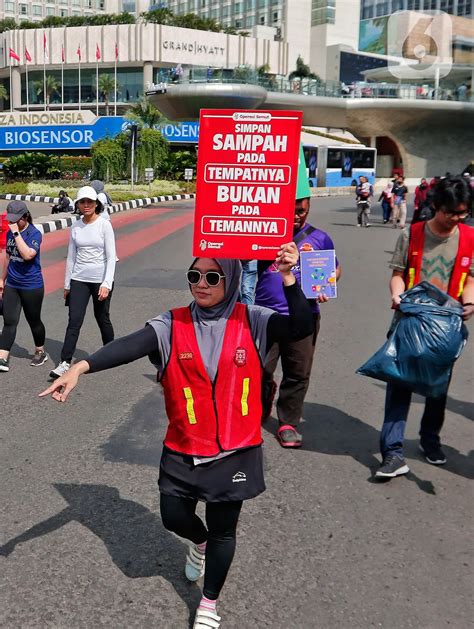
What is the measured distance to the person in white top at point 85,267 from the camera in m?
6.88

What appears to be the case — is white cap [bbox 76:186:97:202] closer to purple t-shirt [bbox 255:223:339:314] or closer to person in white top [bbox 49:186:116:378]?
person in white top [bbox 49:186:116:378]

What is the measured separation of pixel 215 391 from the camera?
2.86m

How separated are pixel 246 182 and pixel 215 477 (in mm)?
1152

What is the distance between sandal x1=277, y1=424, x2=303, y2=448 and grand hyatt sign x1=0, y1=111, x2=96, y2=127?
51576 millimetres

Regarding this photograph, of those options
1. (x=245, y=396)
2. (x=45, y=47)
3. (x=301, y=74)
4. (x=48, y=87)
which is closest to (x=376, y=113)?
(x=301, y=74)

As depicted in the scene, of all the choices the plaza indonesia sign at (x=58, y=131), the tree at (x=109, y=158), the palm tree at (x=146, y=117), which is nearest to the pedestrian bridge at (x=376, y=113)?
the palm tree at (x=146, y=117)

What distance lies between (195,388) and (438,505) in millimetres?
2057

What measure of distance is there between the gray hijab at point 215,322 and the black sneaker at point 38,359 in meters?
4.74

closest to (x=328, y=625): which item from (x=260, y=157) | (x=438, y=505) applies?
(x=438, y=505)

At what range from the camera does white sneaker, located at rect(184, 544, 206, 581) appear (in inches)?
128

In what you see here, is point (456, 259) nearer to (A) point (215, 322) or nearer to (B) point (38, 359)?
(A) point (215, 322)

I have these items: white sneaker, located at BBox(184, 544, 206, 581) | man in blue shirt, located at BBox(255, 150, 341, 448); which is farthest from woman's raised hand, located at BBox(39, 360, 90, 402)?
man in blue shirt, located at BBox(255, 150, 341, 448)

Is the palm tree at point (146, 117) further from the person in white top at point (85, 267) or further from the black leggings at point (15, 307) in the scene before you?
the person in white top at point (85, 267)

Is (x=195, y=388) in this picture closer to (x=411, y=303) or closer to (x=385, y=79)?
(x=411, y=303)
